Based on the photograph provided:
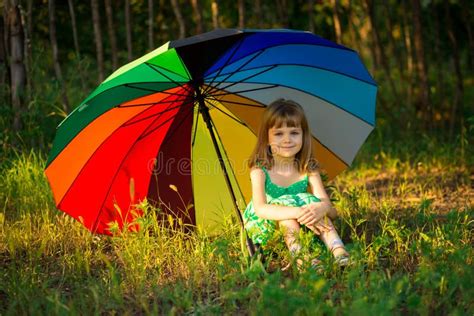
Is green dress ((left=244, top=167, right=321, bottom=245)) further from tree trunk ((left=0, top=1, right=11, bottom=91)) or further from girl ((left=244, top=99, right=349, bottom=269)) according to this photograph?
tree trunk ((left=0, top=1, right=11, bottom=91))

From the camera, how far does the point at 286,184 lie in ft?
11.8

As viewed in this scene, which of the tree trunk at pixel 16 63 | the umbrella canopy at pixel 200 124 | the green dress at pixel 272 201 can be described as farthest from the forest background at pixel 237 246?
the umbrella canopy at pixel 200 124

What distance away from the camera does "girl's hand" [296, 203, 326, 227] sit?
129 inches

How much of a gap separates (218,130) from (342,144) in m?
0.68

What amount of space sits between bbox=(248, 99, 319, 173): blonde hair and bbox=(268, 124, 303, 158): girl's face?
0.8 inches

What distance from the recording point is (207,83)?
3535 mm

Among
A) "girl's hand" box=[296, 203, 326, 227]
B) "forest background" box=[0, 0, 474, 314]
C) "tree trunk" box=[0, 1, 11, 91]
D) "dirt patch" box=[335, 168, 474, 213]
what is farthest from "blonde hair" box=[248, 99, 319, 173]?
"tree trunk" box=[0, 1, 11, 91]

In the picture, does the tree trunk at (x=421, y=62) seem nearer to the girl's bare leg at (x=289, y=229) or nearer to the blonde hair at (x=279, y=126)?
the blonde hair at (x=279, y=126)

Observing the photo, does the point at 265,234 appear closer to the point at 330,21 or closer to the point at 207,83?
the point at 207,83

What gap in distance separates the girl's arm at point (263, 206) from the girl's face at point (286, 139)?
157 millimetres

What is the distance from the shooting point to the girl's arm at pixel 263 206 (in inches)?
130

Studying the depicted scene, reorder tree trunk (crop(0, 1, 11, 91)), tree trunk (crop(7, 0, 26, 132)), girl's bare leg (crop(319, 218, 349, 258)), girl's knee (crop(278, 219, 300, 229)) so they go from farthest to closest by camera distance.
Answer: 1. tree trunk (crop(0, 1, 11, 91))
2. tree trunk (crop(7, 0, 26, 132))
3. girl's knee (crop(278, 219, 300, 229))
4. girl's bare leg (crop(319, 218, 349, 258))

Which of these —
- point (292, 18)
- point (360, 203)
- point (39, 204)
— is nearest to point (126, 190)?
point (39, 204)

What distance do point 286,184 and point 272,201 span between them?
169mm
